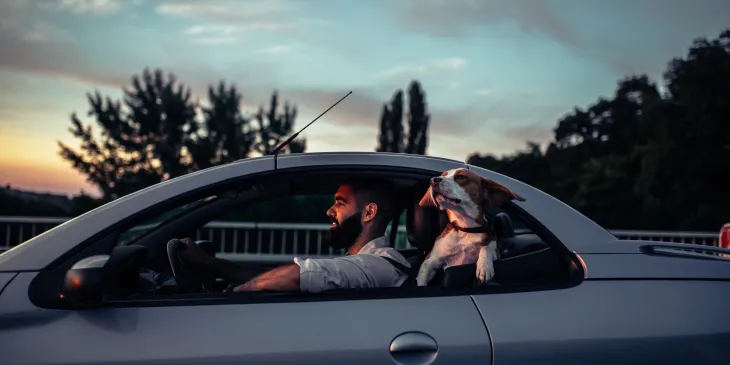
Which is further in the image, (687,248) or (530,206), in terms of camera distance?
(687,248)

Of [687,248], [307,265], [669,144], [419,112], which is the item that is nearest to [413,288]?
[307,265]

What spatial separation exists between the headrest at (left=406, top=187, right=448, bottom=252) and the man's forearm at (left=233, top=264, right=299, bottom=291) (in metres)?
0.73

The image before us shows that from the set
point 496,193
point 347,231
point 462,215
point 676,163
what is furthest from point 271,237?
point 676,163

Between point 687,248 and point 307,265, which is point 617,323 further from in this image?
point 307,265

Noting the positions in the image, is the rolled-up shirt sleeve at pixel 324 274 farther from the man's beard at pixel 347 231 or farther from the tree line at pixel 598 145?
the tree line at pixel 598 145

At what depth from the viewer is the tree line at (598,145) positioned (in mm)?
35469

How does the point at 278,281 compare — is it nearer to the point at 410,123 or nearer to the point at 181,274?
the point at 181,274

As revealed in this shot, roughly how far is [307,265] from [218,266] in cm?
52

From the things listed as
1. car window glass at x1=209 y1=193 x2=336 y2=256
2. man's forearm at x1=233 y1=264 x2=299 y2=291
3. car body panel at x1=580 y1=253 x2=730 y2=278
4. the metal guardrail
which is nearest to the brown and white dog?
car body panel at x1=580 y1=253 x2=730 y2=278

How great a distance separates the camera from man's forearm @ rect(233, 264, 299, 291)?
269 centimetres

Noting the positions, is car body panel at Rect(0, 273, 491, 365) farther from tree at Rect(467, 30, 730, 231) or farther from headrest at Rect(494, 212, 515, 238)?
tree at Rect(467, 30, 730, 231)

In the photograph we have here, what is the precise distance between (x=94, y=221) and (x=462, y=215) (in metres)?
1.40

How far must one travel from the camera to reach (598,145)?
48.8 m

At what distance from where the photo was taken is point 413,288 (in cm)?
264
